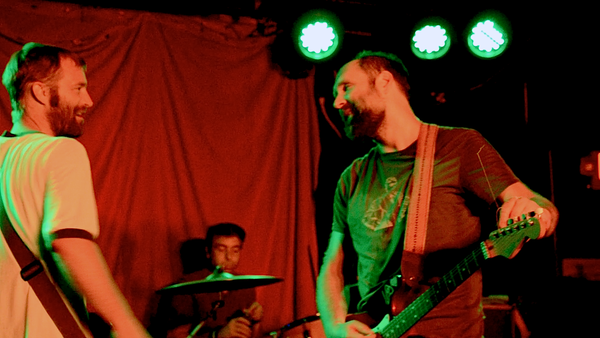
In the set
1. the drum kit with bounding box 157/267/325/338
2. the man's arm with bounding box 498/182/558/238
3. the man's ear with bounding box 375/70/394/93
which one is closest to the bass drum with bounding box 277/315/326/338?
the drum kit with bounding box 157/267/325/338

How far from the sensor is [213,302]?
4.10 metres

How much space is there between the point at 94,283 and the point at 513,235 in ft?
4.92

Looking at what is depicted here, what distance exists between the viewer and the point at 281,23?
4.87 meters

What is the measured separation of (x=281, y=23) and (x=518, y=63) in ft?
7.33

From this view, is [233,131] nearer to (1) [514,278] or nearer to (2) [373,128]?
(2) [373,128]

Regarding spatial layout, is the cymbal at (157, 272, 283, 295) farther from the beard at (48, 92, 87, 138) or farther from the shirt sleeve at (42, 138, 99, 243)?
the shirt sleeve at (42, 138, 99, 243)

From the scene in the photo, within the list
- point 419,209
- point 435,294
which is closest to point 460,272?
point 435,294

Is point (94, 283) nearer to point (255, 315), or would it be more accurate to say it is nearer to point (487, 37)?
point (255, 315)

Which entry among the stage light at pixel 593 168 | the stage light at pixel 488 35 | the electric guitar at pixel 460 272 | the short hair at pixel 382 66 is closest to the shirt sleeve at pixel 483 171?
the electric guitar at pixel 460 272

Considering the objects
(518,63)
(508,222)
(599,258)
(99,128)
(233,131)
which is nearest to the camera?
(508,222)

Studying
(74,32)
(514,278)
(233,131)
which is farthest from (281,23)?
(514,278)

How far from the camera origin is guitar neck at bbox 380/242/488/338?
223 cm

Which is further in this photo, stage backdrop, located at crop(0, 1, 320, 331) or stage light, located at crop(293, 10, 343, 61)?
stage light, located at crop(293, 10, 343, 61)

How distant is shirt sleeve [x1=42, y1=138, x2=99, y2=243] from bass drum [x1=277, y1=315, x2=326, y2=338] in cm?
222
